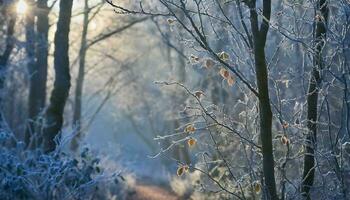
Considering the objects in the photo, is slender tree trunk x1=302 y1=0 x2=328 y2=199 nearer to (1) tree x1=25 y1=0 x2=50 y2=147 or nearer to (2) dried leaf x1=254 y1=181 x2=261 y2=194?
(2) dried leaf x1=254 y1=181 x2=261 y2=194

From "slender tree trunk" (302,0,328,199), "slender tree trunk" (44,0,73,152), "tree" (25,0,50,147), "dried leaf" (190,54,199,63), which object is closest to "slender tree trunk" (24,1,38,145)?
"tree" (25,0,50,147)

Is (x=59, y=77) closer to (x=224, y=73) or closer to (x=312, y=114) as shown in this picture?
(x=312, y=114)

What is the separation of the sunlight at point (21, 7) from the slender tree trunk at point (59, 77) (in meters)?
4.36

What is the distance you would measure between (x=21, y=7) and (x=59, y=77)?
16.4 feet

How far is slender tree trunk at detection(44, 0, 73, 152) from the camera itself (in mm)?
10562

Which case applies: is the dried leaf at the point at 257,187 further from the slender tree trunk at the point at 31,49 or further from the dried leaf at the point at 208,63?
the slender tree trunk at the point at 31,49

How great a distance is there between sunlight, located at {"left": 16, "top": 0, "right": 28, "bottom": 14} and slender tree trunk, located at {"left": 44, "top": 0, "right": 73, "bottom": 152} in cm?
436

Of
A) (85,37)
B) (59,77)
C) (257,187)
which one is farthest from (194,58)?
(85,37)

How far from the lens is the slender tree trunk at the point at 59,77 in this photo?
1056 centimetres

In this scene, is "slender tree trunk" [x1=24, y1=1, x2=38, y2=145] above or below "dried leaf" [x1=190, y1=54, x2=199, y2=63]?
above

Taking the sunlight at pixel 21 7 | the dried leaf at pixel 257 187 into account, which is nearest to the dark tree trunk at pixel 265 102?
the dried leaf at pixel 257 187

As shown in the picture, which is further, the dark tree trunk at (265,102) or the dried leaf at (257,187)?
the dried leaf at (257,187)

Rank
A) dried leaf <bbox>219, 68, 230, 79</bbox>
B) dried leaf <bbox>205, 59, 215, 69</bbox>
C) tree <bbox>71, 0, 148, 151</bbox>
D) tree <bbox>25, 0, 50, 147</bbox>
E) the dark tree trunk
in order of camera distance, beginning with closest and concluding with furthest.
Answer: the dark tree trunk, dried leaf <bbox>219, 68, 230, 79</bbox>, dried leaf <bbox>205, 59, 215, 69</bbox>, tree <bbox>25, 0, 50, 147</bbox>, tree <bbox>71, 0, 148, 151</bbox>

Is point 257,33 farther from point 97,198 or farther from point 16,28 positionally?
point 16,28
